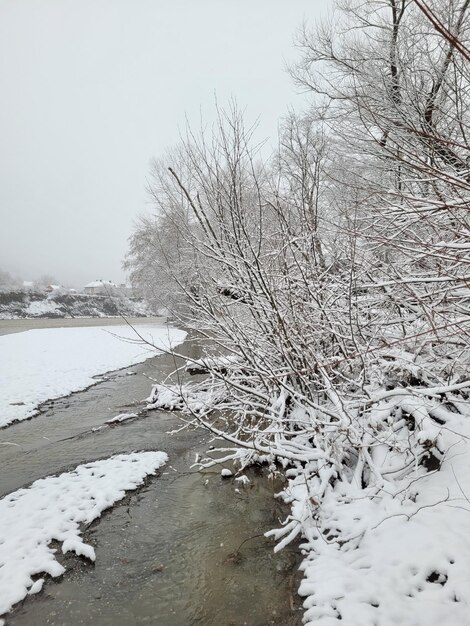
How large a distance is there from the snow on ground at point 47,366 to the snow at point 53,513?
1.74 m

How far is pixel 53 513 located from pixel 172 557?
1549 mm

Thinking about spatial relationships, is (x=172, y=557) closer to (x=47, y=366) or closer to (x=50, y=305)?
(x=47, y=366)

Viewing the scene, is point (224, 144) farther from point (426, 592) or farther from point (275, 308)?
point (426, 592)

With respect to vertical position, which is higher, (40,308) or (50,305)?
(50,305)

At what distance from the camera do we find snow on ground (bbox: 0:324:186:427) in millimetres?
8379

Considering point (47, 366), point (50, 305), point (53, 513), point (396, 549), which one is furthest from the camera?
point (50, 305)

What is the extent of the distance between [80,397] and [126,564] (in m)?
6.74

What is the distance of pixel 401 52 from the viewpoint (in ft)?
20.4

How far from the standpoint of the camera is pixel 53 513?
154 inches

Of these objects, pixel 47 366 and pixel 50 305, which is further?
pixel 50 305

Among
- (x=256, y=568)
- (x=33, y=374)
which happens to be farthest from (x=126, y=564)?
(x=33, y=374)

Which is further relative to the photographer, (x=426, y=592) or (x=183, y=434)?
(x=183, y=434)

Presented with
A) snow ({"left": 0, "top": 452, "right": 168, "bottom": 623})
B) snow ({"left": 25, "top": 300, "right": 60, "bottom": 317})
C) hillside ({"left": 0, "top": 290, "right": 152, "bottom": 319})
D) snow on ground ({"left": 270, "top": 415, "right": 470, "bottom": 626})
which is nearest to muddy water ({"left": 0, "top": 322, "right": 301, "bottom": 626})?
snow ({"left": 0, "top": 452, "right": 168, "bottom": 623})

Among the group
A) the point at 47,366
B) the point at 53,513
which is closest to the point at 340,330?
the point at 53,513
